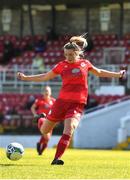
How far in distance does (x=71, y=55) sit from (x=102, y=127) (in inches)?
669

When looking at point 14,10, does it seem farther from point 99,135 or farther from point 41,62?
point 99,135

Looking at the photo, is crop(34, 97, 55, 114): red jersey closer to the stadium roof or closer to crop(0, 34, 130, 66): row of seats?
crop(0, 34, 130, 66): row of seats

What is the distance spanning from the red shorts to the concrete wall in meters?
16.1

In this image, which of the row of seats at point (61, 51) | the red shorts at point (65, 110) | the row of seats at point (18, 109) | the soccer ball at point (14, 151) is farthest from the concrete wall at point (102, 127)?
the red shorts at point (65, 110)

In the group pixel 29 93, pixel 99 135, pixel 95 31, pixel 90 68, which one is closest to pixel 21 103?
pixel 29 93

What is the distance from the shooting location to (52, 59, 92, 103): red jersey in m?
12.2

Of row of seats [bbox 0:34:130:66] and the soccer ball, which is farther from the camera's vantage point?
row of seats [bbox 0:34:130:66]

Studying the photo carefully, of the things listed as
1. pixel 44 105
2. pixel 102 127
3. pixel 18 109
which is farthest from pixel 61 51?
pixel 44 105

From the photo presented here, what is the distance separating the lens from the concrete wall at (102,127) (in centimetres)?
2859

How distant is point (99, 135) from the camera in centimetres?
2878

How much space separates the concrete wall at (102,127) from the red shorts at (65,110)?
16.1 meters

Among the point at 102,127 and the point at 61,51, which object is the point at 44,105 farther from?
the point at 61,51

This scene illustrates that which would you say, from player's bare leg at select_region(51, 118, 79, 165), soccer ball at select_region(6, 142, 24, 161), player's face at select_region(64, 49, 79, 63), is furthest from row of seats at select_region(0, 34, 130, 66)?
player's bare leg at select_region(51, 118, 79, 165)

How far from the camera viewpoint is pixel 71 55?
12102mm
